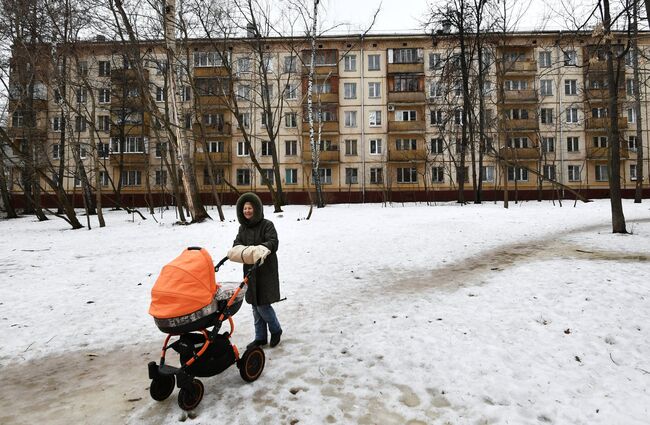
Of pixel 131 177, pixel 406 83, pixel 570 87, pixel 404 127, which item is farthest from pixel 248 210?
pixel 570 87

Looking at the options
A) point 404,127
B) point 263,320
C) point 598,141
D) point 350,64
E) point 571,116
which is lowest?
point 263,320

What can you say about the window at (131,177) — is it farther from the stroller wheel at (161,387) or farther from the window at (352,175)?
the stroller wheel at (161,387)

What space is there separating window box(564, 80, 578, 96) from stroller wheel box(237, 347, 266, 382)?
42586 millimetres

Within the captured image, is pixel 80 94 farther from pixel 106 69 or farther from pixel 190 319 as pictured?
pixel 190 319

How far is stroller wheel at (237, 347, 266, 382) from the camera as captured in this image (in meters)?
3.46

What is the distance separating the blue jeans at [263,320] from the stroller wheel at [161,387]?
1.09 metres

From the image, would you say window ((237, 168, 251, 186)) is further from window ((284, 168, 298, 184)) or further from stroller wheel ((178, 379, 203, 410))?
stroller wheel ((178, 379, 203, 410))

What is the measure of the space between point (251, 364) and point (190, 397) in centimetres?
61

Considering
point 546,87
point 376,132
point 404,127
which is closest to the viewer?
point 404,127

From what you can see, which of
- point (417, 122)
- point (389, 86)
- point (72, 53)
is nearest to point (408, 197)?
point (417, 122)

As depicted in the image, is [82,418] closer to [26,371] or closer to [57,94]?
[26,371]

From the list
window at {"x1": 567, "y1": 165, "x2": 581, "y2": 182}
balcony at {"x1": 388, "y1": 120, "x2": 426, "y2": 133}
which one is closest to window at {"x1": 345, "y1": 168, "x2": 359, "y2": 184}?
balcony at {"x1": 388, "y1": 120, "x2": 426, "y2": 133}

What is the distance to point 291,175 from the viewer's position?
36719 mm

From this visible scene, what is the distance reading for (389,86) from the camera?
120ft
